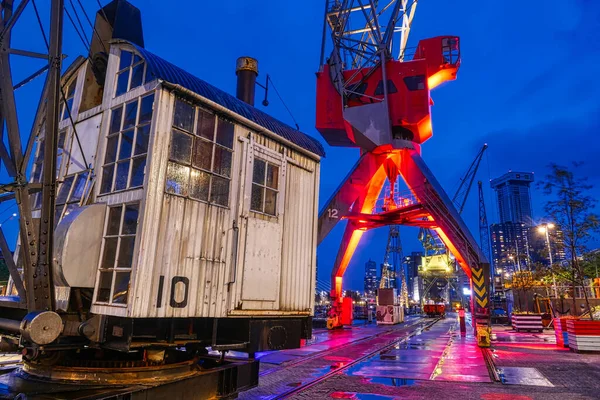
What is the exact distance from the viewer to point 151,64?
5.80 meters

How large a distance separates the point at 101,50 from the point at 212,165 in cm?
337

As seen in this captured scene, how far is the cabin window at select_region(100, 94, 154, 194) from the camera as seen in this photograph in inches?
225

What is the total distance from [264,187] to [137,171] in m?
2.23

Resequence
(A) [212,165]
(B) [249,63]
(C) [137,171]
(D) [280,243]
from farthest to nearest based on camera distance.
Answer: (B) [249,63]
(D) [280,243]
(A) [212,165]
(C) [137,171]

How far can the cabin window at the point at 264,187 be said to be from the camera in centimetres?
701

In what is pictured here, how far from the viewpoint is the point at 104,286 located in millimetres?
5496

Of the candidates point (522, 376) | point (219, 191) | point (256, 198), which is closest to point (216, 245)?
point (219, 191)

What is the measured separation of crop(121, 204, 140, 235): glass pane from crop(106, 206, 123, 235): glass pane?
0.45ft

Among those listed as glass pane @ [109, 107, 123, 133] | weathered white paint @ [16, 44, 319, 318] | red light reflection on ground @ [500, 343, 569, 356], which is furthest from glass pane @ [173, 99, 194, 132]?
red light reflection on ground @ [500, 343, 569, 356]

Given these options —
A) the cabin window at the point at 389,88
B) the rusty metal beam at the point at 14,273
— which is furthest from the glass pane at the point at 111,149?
the cabin window at the point at 389,88

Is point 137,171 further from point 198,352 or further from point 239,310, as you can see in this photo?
point 198,352

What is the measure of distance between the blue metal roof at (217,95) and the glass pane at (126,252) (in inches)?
88.6

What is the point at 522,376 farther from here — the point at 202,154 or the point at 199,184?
the point at 202,154

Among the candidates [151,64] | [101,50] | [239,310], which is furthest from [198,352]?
[101,50]
